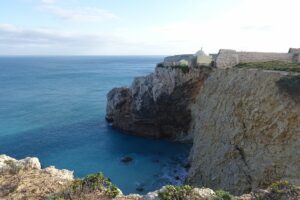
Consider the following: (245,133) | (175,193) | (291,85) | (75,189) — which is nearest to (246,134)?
(245,133)

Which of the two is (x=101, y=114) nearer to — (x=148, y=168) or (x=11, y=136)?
(x=11, y=136)

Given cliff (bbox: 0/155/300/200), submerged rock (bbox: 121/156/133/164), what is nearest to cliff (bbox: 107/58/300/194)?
submerged rock (bbox: 121/156/133/164)

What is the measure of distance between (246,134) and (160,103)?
2276cm

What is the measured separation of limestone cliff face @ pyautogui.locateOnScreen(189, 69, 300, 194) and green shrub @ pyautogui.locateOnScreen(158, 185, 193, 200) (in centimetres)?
1352

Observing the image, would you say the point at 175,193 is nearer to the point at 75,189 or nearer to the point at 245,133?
the point at 75,189

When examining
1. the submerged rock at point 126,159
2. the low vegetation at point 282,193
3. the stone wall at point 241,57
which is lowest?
the submerged rock at point 126,159

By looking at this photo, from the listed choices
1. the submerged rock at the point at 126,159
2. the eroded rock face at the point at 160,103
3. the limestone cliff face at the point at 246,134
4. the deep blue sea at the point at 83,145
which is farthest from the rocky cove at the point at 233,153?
the submerged rock at the point at 126,159

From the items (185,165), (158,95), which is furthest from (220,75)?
(158,95)

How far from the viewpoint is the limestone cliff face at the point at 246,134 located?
939 inches

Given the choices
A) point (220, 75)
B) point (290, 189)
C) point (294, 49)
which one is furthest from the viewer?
point (294, 49)

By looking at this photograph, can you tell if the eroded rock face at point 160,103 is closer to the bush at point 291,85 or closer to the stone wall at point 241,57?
the stone wall at point 241,57

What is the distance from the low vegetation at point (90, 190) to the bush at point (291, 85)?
17.1 m

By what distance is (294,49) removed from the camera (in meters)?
45.8

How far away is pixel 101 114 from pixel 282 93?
43.0 metres
